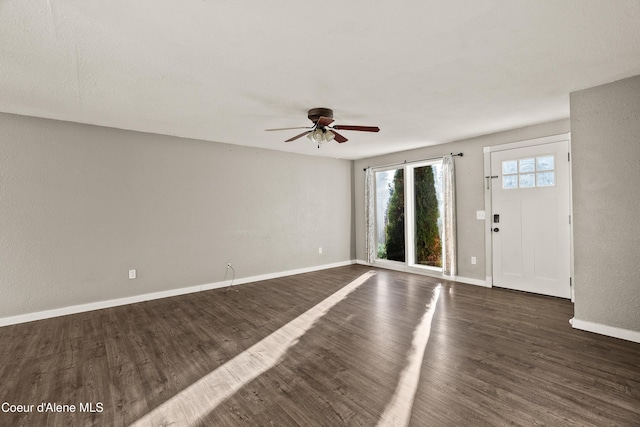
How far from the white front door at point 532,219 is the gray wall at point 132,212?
345 cm

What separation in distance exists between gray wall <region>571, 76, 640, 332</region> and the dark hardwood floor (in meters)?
0.36

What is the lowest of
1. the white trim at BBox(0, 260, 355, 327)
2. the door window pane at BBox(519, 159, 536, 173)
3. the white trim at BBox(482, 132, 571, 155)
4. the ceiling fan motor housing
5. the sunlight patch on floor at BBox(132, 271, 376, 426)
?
the sunlight patch on floor at BBox(132, 271, 376, 426)

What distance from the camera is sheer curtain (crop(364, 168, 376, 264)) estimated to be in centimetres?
663

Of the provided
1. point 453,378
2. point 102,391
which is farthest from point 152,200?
point 453,378

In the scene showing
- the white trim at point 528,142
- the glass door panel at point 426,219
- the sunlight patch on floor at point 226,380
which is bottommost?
the sunlight patch on floor at point 226,380

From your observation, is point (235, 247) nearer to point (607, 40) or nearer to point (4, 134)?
point (4, 134)

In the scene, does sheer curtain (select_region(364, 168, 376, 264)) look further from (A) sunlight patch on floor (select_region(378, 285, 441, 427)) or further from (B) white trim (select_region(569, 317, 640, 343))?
(B) white trim (select_region(569, 317, 640, 343))

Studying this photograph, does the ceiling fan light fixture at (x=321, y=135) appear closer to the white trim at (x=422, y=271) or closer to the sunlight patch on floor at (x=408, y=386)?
the sunlight patch on floor at (x=408, y=386)

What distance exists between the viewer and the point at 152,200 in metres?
4.42

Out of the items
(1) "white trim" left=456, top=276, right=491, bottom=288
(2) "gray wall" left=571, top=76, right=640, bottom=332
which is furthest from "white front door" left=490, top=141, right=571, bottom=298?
(2) "gray wall" left=571, top=76, right=640, bottom=332

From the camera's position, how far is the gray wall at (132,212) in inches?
140

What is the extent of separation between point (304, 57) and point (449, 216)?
394 centimetres

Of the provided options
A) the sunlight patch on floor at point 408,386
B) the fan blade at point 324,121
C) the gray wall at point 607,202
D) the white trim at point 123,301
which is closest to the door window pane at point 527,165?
the gray wall at point 607,202

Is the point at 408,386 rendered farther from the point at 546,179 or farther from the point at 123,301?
the point at 123,301
